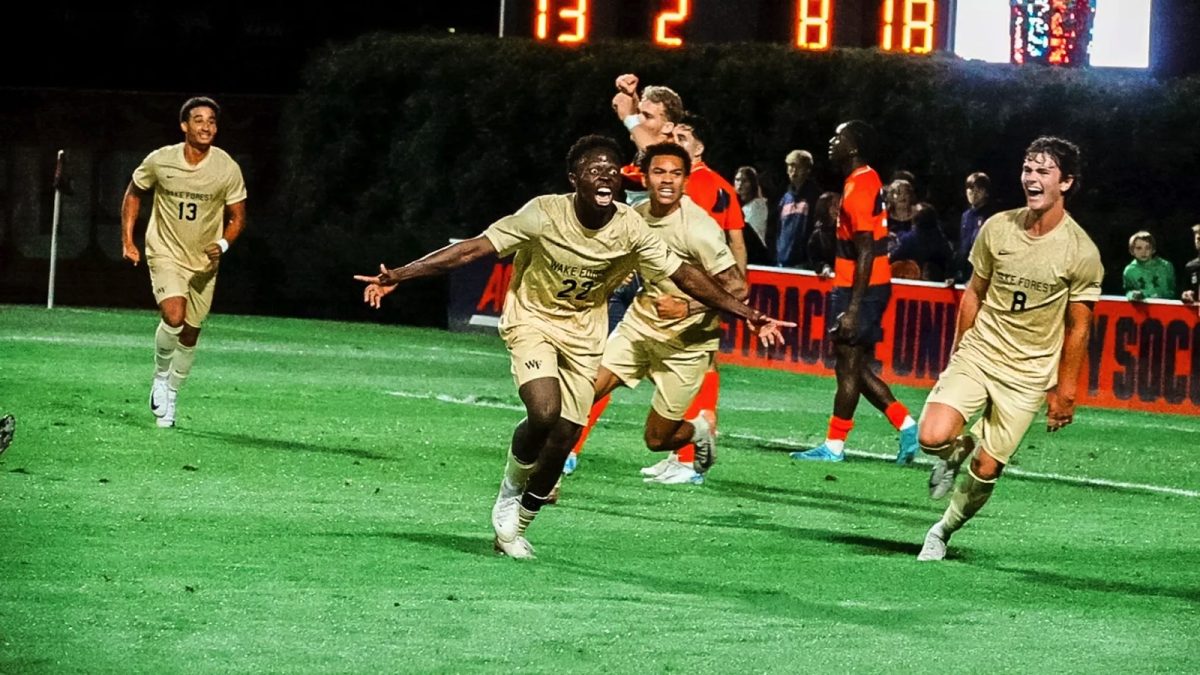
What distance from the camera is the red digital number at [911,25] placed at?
89.1 ft

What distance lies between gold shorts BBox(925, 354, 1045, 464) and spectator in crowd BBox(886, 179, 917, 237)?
10357 millimetres

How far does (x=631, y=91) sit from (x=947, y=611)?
511 centimetres

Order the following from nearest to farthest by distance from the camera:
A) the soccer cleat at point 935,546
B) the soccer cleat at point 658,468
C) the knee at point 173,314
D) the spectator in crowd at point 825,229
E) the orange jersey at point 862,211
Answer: the soccer cleat at point 935,546 → the soccer cleat at point 658,468 → the orange jersey at point 862,211 → the knee at point 173,314 → the spectator in crowd at point 825,229

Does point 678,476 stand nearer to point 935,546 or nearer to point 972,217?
point 935,546

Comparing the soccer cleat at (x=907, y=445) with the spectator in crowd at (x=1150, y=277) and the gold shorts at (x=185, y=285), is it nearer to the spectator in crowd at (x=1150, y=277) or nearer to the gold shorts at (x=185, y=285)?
the gold shorts at (x=185, y=285)

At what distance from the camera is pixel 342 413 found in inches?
649

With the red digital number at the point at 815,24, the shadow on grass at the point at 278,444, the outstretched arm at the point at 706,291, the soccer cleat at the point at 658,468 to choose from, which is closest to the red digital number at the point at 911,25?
the red digital number at the point at 815,24

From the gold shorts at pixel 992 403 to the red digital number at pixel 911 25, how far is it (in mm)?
16855

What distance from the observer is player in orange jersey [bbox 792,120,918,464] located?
14.4 m

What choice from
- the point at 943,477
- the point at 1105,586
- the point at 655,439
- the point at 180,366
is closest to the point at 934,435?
the point at 1105,586

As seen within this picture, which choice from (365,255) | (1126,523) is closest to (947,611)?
(1126,523)

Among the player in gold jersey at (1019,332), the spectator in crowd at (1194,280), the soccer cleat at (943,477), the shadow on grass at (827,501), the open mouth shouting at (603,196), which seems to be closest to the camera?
the open mouth shouting at (603,196)

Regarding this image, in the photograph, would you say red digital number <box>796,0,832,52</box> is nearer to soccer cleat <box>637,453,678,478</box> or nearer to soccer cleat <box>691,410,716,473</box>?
soccer cleat <box>637,453,678,478</box>

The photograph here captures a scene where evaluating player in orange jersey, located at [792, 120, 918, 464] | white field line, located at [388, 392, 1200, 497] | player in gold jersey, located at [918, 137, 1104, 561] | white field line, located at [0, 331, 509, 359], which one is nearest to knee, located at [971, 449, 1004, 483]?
player in gold jersey, located at [918, 137, 1104, 561]
